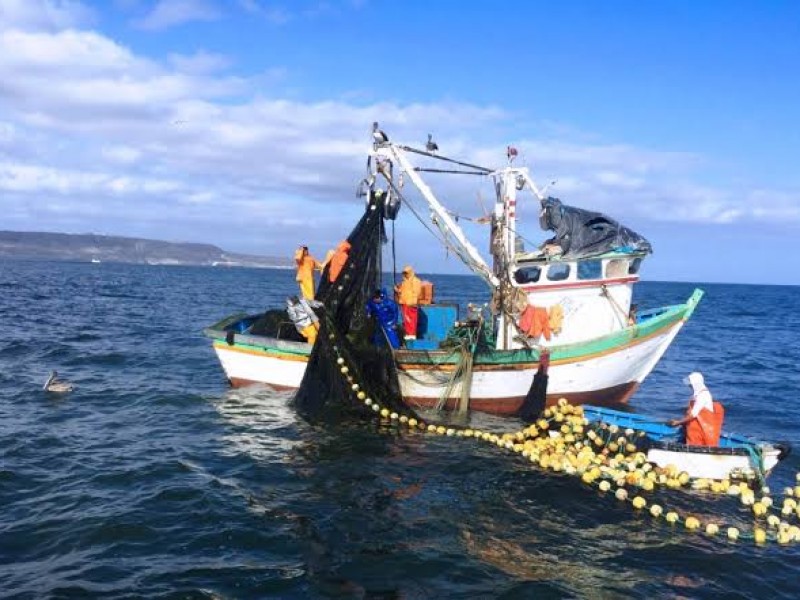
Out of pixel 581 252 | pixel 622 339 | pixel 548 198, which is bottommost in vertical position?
pixel 622 339

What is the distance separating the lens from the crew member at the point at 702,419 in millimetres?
12133

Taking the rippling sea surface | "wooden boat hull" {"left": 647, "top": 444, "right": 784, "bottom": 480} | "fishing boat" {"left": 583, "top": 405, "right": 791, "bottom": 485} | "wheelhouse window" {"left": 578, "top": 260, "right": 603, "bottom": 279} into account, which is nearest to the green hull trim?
"wheelhouse window" {"left": 578, "top": 260, "right": 603, "bottom": 279}

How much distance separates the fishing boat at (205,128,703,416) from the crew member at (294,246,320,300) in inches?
48.8

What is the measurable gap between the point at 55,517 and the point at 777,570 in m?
9.75

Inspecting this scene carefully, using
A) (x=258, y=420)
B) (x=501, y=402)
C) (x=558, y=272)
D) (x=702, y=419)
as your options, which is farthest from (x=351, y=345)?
(x=702, y=419)

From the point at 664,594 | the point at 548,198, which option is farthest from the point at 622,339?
the point at 664,594

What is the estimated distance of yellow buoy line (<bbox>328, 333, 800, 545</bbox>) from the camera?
10352 mm

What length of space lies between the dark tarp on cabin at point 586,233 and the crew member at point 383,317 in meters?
4.28

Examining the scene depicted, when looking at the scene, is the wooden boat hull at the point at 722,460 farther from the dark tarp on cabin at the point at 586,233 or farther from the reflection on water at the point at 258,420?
the reflection on water at the point at 258,420

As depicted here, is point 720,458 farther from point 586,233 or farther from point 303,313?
point 303,313

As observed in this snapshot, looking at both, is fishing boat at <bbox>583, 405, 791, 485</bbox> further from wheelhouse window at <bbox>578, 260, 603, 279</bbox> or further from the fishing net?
the fishing net

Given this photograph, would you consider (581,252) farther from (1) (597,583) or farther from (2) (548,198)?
(1) (597,583)

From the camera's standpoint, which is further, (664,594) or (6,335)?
(6,335)

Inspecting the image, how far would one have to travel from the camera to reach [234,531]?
9.16m
